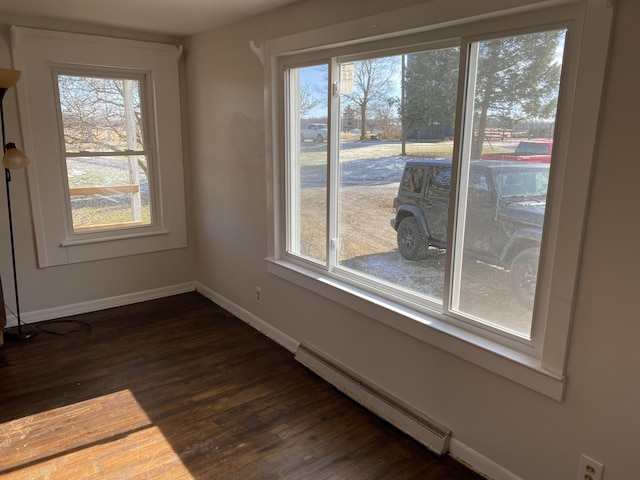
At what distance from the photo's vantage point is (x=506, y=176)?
1.89 meters

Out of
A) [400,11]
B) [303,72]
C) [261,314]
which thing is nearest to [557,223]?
[400,11]

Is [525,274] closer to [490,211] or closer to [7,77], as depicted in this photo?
[490,211]

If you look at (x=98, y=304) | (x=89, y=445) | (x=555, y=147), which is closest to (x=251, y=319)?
(x=98, y=304)

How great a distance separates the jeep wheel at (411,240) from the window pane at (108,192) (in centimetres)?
258

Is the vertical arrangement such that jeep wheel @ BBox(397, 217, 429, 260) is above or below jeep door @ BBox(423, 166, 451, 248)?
below

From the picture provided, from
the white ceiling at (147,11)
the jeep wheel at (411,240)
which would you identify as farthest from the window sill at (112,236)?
the jeep wheel at (411,240)

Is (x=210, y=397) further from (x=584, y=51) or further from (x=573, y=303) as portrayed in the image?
(x=584, y=51)

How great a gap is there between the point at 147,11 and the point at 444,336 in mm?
2774

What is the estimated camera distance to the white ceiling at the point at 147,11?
110 inches

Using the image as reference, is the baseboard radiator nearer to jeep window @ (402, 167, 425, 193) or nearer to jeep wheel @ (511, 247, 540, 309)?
jeep wheel @ (511, 247, 540, 309)

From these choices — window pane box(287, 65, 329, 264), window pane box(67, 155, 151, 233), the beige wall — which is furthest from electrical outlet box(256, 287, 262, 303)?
window pane box(67, 155, 151, 233)

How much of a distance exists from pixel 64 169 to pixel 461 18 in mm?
3133

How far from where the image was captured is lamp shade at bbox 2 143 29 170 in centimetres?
302

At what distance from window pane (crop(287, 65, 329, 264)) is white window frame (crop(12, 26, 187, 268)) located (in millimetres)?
1485
